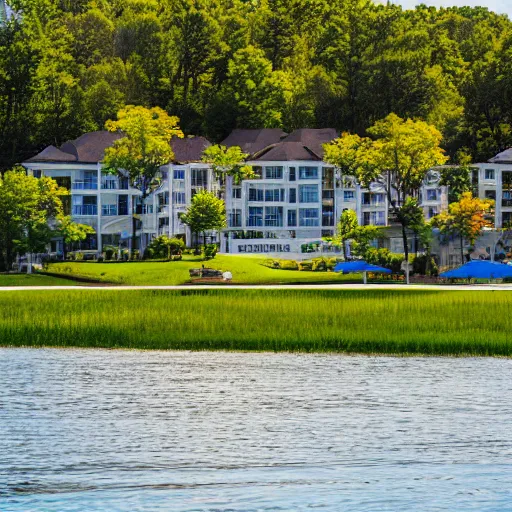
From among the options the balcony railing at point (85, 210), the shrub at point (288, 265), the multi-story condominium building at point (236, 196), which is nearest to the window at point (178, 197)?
the multi-story condominium building at point (236, 196)

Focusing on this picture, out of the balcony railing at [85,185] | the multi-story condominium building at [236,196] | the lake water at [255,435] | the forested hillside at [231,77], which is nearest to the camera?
the lake water at [255,435]

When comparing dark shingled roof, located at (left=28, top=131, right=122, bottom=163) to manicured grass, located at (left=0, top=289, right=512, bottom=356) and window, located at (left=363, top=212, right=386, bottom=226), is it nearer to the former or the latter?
window, located at (left=363, top=212, right=386, bottom=226)

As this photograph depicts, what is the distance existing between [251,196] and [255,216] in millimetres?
2426

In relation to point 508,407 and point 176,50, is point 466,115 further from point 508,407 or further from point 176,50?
point 508,407

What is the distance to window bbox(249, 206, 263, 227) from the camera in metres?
142

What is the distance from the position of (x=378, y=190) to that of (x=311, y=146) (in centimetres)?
991

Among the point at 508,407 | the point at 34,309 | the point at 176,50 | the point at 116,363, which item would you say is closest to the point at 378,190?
the point at 176,50

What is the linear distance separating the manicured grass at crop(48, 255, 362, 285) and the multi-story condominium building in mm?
17257

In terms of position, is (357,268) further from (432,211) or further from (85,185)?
(85,185)

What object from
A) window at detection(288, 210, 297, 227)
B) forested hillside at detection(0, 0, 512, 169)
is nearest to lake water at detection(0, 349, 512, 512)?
window at detection(288, 210, 297, 227)

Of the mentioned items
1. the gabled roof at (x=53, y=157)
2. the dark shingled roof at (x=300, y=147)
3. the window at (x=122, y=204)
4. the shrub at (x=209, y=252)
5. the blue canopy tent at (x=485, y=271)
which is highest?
the dark shingled roof at (x=300, y=147)

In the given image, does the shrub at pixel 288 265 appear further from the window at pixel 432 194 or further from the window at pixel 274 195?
the window at pixel 432 194

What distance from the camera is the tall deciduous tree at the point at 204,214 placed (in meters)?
130

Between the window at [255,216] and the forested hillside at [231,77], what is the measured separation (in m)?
25.5
